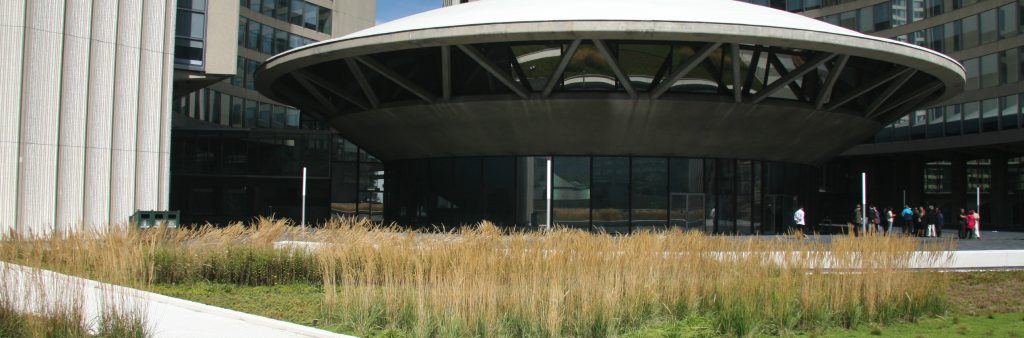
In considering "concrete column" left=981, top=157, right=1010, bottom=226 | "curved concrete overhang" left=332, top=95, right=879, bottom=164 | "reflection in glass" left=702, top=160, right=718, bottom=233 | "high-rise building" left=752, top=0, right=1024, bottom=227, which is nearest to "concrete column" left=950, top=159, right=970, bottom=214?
"high-rise building" left=752, top=0, right=1024, bottom=227

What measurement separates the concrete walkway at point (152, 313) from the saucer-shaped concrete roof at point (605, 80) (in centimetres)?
1513

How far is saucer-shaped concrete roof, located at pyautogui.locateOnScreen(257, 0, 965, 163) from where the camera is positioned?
2453 centimetres

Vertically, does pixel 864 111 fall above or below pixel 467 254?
above

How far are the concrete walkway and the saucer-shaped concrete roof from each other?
15.1 metres

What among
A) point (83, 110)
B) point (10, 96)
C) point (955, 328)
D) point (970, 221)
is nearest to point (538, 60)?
point (83, 110)

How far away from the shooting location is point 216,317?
9414mm

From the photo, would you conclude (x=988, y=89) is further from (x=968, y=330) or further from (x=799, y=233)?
(x=968, y=330)

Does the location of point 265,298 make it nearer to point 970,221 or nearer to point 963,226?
point 970,221

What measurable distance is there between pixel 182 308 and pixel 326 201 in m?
32.2

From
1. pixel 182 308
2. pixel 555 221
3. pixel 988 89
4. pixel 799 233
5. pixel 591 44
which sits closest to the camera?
pixel 182 308

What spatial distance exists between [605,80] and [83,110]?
48.4 feet

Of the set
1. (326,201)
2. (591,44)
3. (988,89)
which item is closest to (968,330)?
(591,44)

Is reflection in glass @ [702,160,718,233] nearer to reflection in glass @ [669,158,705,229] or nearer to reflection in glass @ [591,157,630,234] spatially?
reflection in glass @ [669,158,705,229]

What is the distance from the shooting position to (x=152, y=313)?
9570 mm
